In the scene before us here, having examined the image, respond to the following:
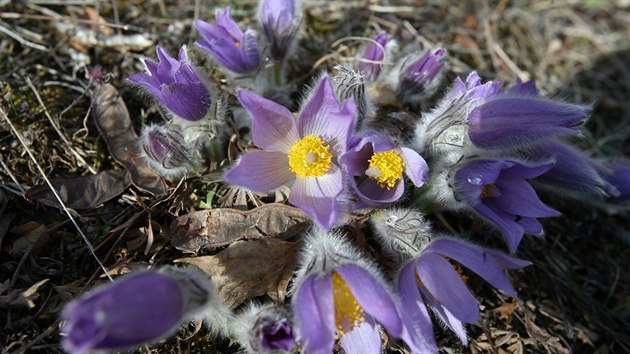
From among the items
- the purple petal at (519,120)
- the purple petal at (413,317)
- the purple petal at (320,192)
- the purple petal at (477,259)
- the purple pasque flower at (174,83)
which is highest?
the purple pasque flower at (174,83)

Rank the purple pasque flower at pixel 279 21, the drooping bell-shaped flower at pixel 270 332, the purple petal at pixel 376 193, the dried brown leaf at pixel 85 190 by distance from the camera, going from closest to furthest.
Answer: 1. the drooping bell-shaped flower at pixel 270 332
2. the purple petal at pixel 376 193
3. the dried brown leaf at pixel 85 190
4. the purple pasque flower at pixel 279 21

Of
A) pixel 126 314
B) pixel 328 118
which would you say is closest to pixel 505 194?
pixel 328 118

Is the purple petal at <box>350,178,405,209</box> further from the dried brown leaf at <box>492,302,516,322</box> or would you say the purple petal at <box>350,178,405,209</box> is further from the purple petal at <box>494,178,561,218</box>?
the dried brown leaf at <box>492,302,516,322</box>

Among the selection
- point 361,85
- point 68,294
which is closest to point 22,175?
point 68,294

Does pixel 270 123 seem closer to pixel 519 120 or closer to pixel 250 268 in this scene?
pixel 250 268

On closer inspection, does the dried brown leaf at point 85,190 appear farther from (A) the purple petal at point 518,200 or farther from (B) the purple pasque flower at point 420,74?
(A) the purple petal at point 518,200

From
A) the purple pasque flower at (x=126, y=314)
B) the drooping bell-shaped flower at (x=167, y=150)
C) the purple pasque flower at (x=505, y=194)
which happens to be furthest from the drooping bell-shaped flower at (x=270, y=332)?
the purple pasque flower at (x=505, y=194)
